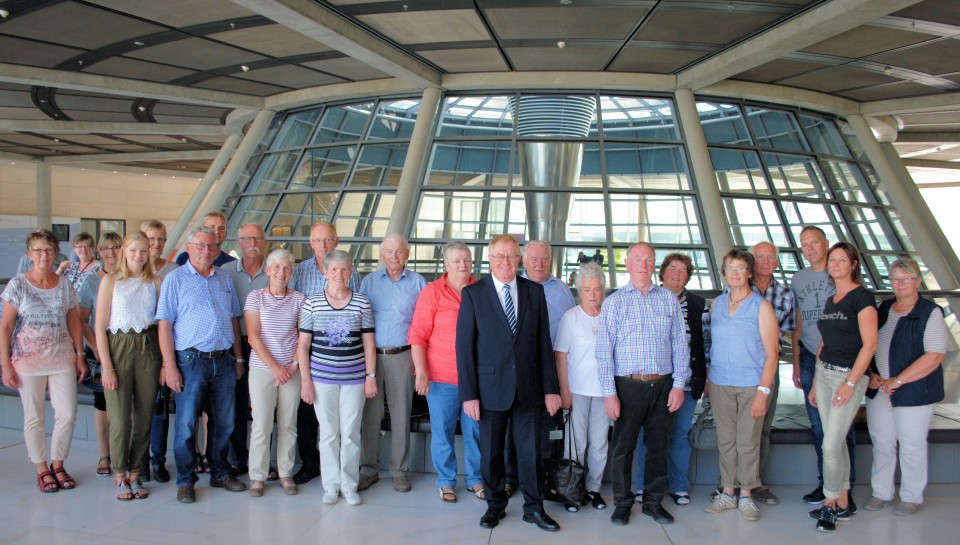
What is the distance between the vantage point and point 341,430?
15.7 feet

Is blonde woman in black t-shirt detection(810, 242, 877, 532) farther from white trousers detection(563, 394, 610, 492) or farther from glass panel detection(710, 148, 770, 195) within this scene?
glass panel detection(710, 148, 770, 195)

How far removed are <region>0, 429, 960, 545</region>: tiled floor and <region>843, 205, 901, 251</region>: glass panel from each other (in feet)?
23.2

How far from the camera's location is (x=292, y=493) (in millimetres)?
4855

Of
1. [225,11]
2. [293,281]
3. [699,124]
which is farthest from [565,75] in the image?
[293,281]

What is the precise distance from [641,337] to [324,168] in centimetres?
857

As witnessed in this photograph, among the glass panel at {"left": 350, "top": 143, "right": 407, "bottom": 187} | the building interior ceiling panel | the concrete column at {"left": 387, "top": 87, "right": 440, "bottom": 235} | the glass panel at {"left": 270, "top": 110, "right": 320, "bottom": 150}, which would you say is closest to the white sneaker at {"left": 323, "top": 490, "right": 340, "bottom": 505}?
the building interior ceiling panel

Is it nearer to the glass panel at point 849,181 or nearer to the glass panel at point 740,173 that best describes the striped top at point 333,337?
the glass panel at point 740,173

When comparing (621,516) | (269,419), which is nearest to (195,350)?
(269,419)

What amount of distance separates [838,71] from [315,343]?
9.08 meters

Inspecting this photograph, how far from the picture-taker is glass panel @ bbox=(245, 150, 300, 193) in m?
12.1

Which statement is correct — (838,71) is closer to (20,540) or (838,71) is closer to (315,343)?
(315,343)

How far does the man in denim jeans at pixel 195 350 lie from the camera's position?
4.72 metres

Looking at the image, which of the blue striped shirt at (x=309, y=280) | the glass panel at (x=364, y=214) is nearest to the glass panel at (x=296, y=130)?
the glass panel at (x=364, y=214)

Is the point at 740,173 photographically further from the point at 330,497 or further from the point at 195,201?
the point at 195,201
